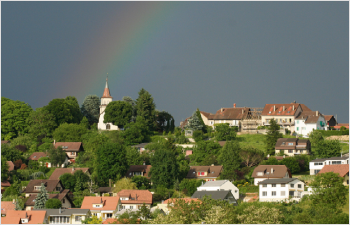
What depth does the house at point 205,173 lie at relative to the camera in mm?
66312

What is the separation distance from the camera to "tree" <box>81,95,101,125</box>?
106m

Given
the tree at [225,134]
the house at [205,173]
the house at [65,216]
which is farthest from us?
the tree at [225,134]

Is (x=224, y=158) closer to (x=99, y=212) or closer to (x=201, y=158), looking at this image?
(x=201, y=158)

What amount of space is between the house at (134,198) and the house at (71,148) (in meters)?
20.2

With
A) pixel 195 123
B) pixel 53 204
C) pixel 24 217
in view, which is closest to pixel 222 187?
pixel 53 204

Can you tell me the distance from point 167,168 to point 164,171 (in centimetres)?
50

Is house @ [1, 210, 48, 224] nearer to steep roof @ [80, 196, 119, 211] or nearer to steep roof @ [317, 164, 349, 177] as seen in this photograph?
steep roof @ [80, 196, 119, 211]

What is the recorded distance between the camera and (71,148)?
3130 inches

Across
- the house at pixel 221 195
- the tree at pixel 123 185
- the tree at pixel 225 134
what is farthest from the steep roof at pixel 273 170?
the tree at pixel 225 134

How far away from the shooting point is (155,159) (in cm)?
6481

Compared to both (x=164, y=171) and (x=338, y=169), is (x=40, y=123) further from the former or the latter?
(x=338, y=169)

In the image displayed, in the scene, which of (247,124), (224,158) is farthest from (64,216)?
(247,124)

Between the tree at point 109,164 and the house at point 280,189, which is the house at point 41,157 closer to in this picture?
the tree at point 109,164

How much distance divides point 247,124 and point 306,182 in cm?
2943
